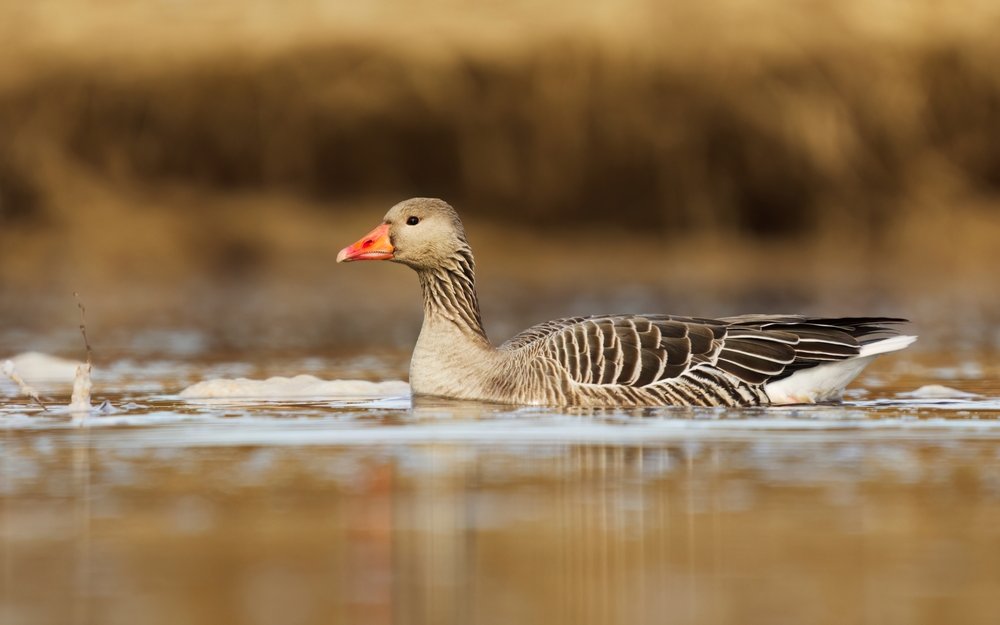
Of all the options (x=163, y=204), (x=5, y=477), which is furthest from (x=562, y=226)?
(x=5, y=477)

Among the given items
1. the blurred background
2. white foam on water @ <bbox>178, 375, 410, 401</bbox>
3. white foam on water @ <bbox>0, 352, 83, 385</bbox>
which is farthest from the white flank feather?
the blurred background

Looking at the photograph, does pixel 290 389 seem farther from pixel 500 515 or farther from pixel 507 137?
pixel 507 137

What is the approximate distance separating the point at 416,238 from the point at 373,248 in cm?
33

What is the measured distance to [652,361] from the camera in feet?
39.2

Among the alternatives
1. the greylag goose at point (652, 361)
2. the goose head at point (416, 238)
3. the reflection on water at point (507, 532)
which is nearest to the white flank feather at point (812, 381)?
the greylag goose at point (652, 361)

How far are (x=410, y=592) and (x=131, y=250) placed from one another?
22.0 metres

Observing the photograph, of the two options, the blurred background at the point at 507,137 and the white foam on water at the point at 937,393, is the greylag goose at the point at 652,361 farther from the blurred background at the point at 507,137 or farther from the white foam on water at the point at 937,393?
the blurred background at the point at 507,137

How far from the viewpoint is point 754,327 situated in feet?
40.9

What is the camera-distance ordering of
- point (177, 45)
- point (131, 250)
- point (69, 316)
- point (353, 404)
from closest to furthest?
point (353, 404), point (69, 316), point (131, 250), point (177, 45)

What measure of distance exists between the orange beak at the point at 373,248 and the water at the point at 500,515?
1440 mm

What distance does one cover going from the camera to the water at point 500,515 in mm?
5914

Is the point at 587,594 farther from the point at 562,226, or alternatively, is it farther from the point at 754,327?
the point at 562,226

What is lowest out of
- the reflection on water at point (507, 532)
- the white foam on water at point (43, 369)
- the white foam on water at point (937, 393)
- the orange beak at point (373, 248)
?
the reflection on water at point (507, 532)

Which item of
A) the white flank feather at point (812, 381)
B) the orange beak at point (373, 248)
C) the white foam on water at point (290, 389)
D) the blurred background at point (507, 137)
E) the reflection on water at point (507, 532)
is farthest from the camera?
the blurred background at point (507, 137)
